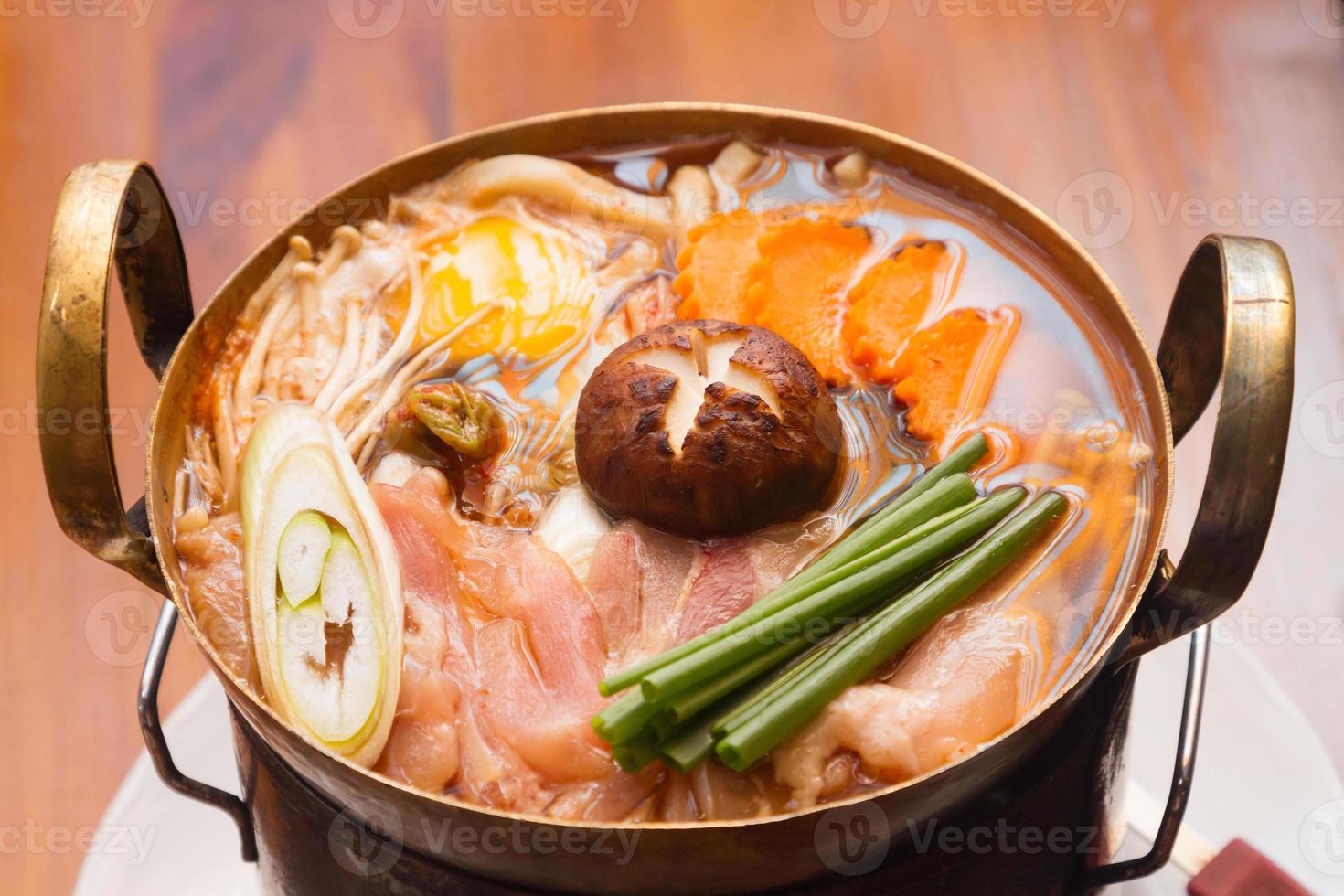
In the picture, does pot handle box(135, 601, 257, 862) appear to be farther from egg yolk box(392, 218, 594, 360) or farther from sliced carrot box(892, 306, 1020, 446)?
sliced carrot box(892, 306, 1020, 446)

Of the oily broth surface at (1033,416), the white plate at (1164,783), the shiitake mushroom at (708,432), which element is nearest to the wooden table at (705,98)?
the white plate at (1164,783)

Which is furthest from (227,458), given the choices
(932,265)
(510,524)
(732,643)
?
(932,265)

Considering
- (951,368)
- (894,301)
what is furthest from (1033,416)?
(894,301)

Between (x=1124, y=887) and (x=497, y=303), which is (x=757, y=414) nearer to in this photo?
(x=497, y=303)

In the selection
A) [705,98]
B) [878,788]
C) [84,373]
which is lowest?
[878,788]

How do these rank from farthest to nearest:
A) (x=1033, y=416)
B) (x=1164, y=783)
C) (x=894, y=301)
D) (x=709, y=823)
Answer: (x=1164, y=783), (x=894, y=301), (x=1033, y=416), (x=709, y=823)

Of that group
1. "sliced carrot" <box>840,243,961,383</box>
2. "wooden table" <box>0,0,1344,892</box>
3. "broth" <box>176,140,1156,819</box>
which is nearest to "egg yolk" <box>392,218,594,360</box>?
"broth" <box>176,140,1156,819</box>

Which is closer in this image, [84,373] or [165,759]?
[84,373]

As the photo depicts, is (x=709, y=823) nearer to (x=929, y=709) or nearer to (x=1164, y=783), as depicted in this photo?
(x=929, y=709)
